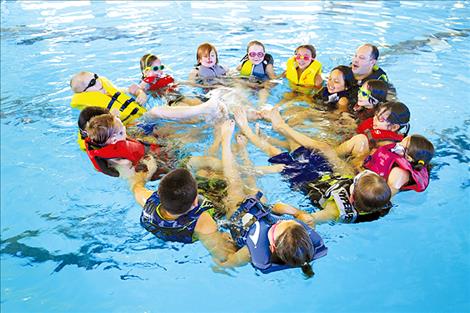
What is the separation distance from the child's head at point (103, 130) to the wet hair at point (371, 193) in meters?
2.32

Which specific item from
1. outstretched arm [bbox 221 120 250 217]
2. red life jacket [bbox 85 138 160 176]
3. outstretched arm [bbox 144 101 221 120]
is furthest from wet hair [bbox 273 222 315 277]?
outstretched arm [bbox 144 101 221 120]

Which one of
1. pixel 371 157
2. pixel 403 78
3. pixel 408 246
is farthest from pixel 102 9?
pixel 408 246

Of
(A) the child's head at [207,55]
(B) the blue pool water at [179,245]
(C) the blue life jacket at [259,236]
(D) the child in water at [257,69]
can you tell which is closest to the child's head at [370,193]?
(B) the blue pool water at [179,245]

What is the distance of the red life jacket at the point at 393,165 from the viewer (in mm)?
3768

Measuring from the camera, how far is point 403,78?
7.06 m

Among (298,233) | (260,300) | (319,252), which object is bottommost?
(260,300)

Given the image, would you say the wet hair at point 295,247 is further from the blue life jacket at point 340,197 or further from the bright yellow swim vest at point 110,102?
the bright yellow swim vest at point 110,102

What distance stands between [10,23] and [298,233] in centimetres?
1202

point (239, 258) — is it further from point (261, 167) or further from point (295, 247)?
point (261, 167)

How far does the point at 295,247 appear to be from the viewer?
2705mm

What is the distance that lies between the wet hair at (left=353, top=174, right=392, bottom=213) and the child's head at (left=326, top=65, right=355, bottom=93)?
7.87ft

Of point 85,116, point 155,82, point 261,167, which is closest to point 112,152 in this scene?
point 85,116

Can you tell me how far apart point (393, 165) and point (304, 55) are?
2815mm

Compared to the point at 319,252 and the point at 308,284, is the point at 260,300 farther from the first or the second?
the point at 319,252
